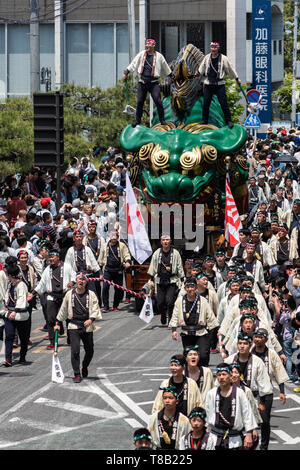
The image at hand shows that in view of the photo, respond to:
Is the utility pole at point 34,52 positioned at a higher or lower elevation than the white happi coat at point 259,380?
higher

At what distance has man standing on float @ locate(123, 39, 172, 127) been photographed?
875 inches

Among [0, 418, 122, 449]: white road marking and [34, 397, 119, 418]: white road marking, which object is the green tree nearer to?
[34, 397, 119, 418]: white road marking

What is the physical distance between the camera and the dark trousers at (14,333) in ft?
57.3

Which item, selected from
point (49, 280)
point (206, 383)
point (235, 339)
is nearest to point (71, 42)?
point (49, 280)

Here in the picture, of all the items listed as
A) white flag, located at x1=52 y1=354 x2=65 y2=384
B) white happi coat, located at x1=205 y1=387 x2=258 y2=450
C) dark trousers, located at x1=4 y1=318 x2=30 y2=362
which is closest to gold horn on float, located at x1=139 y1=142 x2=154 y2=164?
dark trousers, located at x1=4 y1=318 x2=30 y2=362

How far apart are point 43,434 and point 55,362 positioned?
2.05 m

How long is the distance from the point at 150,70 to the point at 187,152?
1.95m

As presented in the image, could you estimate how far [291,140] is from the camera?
3853cm

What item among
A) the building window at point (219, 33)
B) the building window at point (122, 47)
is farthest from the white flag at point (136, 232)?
the building window at point (219, 33)

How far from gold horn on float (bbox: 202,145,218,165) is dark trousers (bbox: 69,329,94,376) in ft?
20.3

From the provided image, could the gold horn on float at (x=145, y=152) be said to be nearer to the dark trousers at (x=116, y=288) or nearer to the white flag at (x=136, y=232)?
the white flag at (x=136, y=232)

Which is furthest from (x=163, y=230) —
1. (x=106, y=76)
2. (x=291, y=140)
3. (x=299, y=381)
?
(x=106, y=76)

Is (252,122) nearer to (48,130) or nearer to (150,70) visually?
(48,130)

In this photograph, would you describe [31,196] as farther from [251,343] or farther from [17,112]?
[251,343]
